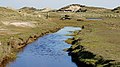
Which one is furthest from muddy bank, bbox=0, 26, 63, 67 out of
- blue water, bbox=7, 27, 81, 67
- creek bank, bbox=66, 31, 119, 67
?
creek bank, bbox=66, 31, 119, 67

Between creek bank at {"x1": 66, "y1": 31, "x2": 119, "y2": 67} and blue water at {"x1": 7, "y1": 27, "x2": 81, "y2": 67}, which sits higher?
creek bank at {"x1": 66, "y1": 31, "x2": 119, "y2": 67}

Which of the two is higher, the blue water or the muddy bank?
the muddy bank

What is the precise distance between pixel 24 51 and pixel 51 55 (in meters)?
6.56

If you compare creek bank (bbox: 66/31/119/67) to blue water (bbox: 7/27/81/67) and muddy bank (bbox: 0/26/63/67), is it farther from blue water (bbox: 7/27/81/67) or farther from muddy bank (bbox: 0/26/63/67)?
muddy bank (bbox: 0/26/63/67)

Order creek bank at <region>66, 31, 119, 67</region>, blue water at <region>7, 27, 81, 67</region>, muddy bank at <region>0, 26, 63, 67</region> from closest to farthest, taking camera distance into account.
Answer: creek bank at <region>66, 31, 119, 67</region>
blue water at <region>7, 27, 81, 67</region>
muddy bank at <region>0, 26, 63, 67</region>

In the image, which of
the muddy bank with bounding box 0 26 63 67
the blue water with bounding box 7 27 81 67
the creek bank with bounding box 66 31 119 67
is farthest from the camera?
the muddy bank with bounding box 0 26 63 67

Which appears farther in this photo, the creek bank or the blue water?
the blue water

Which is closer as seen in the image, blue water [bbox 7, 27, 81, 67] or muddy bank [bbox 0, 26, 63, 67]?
blue water [bbox 7, 27, 81, 67]

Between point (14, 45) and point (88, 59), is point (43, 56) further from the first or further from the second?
point (88, 59)

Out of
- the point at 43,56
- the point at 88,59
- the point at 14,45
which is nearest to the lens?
the point at 88,59

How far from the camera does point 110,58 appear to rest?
39.6m

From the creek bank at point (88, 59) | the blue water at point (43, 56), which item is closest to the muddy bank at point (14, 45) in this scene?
the blue water at point (43, 56)

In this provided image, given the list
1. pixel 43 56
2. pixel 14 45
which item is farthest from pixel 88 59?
pixel 14 45

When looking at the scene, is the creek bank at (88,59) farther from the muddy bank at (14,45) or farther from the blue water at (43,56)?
the muddy bank at (14,45)
